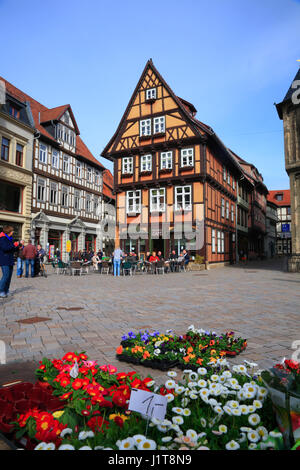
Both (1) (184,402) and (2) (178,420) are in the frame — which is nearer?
(2) (178,420)

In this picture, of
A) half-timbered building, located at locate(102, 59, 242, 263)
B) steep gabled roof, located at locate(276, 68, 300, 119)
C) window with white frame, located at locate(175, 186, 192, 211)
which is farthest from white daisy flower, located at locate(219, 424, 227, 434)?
window with white frame, located at locate(175, 186, 192, 211)

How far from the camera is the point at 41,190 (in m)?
27.5

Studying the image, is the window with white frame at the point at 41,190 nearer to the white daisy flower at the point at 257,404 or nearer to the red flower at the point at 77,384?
the red flower at the point at 77,384

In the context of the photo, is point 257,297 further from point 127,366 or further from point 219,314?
point 127,366

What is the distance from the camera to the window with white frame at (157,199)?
2475cm

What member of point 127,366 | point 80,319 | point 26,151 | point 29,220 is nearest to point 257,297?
point 80,319

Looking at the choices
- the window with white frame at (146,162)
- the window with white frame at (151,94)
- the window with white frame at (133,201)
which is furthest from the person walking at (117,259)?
the window with white frame at (151,94)

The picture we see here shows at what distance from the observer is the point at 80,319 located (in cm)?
556

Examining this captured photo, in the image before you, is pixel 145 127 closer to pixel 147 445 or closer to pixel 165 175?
pixel 165 175

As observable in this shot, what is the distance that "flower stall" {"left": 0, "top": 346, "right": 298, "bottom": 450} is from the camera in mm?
1655

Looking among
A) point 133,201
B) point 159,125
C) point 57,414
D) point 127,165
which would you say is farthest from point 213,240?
point 57,414

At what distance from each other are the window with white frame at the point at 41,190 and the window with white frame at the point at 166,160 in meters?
10.6

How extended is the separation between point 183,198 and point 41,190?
491 inches

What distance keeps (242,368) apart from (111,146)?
27024 mm
